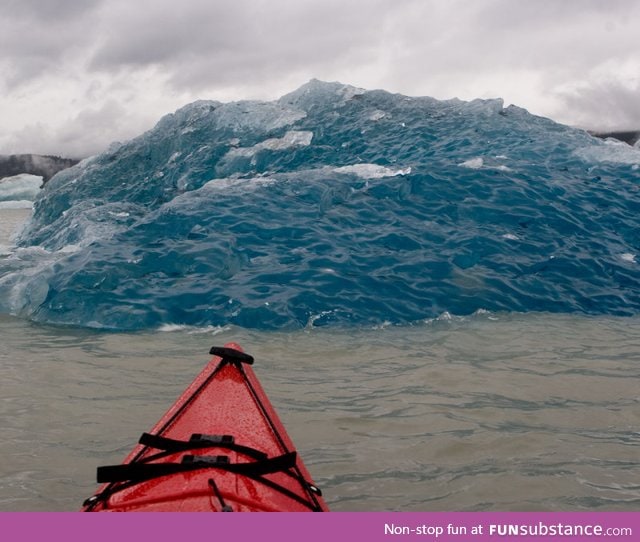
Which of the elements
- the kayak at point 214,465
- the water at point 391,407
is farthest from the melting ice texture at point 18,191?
the kayak at point 214,465

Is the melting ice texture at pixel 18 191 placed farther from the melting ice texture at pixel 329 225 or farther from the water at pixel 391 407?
the water at pixel 391 407

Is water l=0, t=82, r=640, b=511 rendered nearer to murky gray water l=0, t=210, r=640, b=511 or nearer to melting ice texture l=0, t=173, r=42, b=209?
murky gray water l=0, t=210, r=640, b=511

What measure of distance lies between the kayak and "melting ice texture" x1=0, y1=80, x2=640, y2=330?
4786mm

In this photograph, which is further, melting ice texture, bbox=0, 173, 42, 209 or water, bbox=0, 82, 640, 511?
melting ice texture, bbox=0, 173, 42, 209

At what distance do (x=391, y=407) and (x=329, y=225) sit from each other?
7.19 meters

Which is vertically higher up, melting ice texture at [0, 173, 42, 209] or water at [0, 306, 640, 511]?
melting ice texture at [0, 173, 42, 209]

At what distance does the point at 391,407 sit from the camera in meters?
5.62

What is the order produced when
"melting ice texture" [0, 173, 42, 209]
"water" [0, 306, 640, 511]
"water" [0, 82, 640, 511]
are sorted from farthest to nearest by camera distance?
"melting ice texture" [0, 173, 42, 209] → "water" [0, 82, 640, 511] → "water" [0, 306, 640, 511]

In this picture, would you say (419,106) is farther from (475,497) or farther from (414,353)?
(475,497)

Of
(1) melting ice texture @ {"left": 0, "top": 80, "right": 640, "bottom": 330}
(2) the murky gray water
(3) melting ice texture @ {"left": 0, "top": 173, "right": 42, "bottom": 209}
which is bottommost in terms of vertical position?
(2) the murky gray water

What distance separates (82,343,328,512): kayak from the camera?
286cm

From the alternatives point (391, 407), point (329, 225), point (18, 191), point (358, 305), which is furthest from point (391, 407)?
point (18, 191)

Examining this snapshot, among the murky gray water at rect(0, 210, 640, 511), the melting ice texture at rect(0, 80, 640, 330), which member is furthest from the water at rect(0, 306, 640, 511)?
the melting ice texture at rect(0, 80, 640, 330)

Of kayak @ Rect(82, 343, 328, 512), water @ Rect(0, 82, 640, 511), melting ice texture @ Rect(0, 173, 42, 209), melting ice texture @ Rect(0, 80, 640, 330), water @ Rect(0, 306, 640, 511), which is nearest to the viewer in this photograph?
kayak @ Rect(82, 343, 328, 512)
